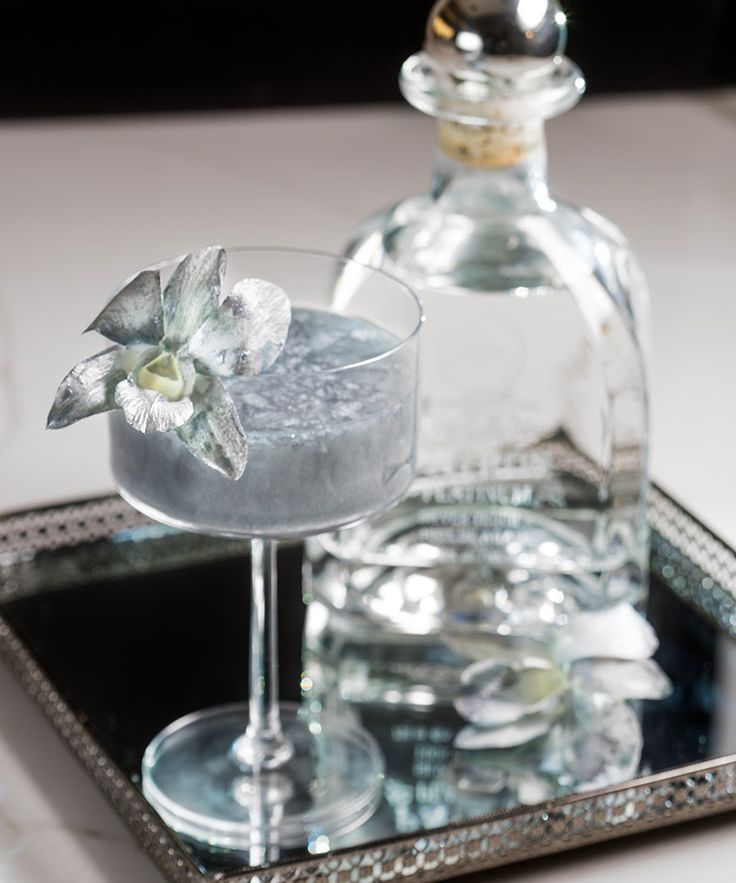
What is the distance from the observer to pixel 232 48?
1.84 metres

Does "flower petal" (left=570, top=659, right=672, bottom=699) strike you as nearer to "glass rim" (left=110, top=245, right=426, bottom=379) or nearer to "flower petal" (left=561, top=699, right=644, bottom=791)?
"flower petal" (left=561, top=699, right=644, bottom=791)

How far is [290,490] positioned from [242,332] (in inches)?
2.9

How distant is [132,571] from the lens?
1.05 metres

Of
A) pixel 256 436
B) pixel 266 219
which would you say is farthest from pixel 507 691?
pixel 266 219

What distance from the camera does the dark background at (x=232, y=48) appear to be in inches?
71.1

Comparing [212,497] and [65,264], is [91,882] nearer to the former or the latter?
[212,497]

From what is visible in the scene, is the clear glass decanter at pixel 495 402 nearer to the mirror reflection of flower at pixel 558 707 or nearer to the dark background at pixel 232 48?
the mirror reflection of flower at pixel 558 707

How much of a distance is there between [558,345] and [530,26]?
18 centimetres

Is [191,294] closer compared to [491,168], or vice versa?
[191,294]

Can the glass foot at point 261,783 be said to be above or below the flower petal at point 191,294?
below

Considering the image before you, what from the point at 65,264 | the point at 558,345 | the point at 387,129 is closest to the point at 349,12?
the point at 387,129

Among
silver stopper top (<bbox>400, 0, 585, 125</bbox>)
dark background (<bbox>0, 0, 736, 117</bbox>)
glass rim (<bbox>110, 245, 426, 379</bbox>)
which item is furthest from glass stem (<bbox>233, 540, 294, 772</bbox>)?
dark background (<bbox>0, 0, 736, 117</bbox>)

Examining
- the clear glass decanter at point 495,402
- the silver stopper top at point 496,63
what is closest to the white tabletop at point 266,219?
the clear glass decanter at point 495,402

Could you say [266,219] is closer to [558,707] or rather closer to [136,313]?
[558,707]
